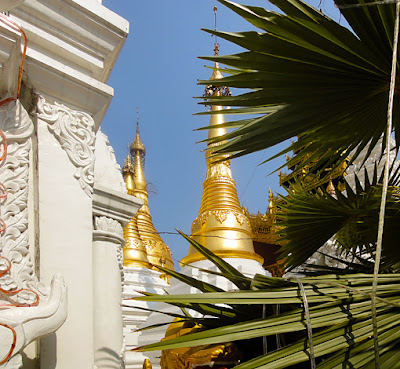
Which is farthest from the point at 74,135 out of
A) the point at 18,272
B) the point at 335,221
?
the point at 335,221

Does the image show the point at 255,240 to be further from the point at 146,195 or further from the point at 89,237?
the point at 89,237

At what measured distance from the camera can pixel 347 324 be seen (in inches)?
51.7

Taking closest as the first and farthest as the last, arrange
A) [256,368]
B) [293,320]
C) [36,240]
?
[256,368], [293,320], [36,240]

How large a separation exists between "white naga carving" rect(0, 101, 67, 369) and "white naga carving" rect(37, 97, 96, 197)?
136 millimetres

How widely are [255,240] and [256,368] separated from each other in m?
11.8

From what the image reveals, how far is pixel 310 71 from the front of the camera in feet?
5.88

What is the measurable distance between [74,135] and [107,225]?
57 cm

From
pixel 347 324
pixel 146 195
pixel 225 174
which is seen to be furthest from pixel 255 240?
pixel 347 324

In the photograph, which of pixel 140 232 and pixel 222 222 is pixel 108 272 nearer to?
pixel 222 222

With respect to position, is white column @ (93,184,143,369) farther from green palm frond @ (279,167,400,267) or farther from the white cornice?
green palm frond @ (279,167,400,267)

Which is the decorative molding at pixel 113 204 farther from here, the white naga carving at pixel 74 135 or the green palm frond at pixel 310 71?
the green palm frond at pixel 310 71

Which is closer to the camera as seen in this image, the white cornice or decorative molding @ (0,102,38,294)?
decorative molding @ (0,102,38,294)

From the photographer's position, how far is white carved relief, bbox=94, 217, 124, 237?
2410 mm

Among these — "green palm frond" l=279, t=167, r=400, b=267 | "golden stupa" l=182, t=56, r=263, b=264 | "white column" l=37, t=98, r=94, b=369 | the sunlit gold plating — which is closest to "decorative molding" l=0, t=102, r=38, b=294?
"white column" l=37, t=98, r=94, b=369
